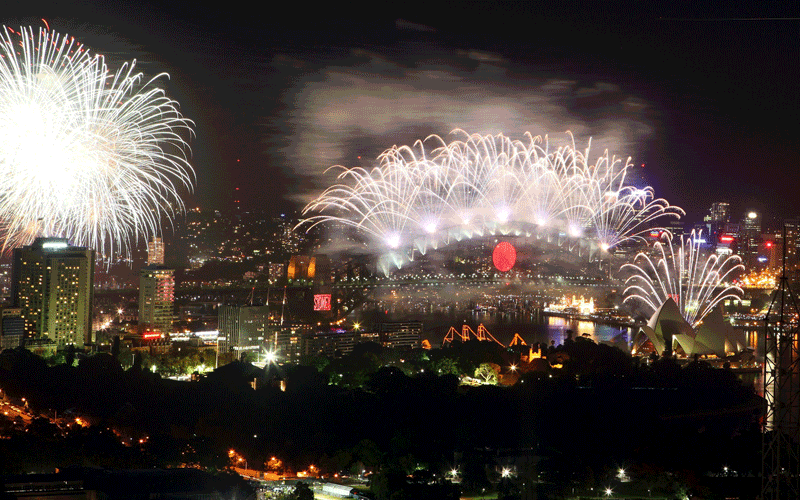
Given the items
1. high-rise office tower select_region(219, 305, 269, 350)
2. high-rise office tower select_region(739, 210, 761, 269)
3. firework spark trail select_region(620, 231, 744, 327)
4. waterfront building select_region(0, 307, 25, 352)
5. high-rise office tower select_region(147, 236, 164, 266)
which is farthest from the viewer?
high-rise office tower select_region(739, 210, 761, 269)

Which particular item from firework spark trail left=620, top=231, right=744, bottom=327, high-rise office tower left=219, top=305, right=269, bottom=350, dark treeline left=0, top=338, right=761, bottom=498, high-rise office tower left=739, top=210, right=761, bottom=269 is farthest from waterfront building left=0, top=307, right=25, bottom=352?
high-rise office tower left=739, top=210, right=761, bottom=269

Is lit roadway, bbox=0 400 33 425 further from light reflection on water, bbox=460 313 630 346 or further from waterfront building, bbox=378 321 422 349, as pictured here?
light reflection on water, bbox=460 313 630 346

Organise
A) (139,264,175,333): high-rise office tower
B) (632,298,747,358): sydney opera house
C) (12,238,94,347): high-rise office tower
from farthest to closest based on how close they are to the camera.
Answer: (139,264,175,333): high-rise office tower < (12,238,94,347): high-rise office tower < (632,298,747,358): sydney opera house

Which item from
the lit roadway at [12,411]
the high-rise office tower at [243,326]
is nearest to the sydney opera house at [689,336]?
the high-rise office tower at [243,326]

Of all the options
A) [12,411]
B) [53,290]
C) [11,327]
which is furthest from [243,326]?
[12,411]

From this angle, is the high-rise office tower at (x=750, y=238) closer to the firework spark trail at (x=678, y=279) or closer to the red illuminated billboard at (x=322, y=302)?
the firework spark trail at (x=678, y=279)

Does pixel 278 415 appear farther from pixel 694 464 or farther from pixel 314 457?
pixel 694 464

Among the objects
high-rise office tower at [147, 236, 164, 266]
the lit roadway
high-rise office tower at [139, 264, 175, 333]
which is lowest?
the lit roadway

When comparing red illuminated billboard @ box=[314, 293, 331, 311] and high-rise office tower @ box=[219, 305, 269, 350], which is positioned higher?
red illuminated billboard @ box=[314, 293, 331, 311]
